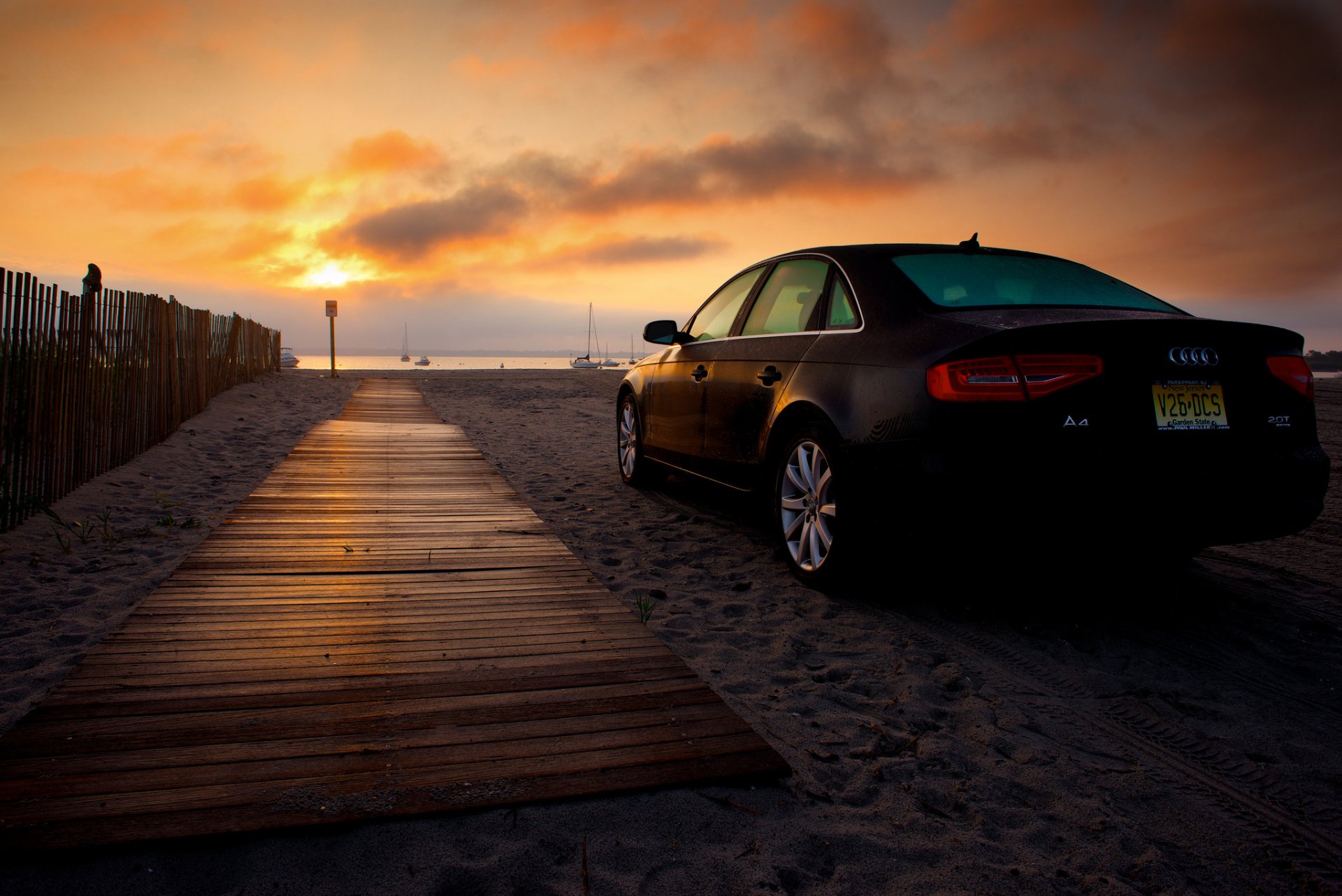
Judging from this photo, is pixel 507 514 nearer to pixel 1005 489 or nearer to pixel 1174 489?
pixel 1005 489

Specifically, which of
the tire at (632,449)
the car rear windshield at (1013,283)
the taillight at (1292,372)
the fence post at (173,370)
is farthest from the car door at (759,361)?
the fence post at (173,370)

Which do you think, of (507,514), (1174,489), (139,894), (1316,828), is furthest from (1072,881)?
(507,514)

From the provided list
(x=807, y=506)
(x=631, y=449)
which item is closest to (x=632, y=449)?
(x=631, y=449)

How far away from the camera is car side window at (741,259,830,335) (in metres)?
4.26

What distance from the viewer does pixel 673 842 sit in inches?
73.3

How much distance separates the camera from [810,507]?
3910 millimetres

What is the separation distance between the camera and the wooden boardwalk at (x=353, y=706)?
1916mm

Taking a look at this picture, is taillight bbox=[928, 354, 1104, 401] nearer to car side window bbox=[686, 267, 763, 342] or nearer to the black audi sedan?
the black audi sedan

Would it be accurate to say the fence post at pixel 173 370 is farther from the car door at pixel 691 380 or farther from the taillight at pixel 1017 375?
the taillight at pixel 1017 375

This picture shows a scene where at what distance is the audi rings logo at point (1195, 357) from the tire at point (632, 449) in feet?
13.4

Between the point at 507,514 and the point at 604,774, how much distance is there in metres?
3.51

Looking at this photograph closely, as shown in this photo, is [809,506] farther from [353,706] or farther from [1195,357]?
[353,706]

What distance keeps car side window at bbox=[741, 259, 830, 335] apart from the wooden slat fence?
15.6 ft

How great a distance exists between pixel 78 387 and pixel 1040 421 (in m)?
6.85
